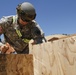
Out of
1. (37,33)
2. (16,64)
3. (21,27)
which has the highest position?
(21,27)

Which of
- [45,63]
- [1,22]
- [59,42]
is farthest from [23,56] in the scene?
[1,22]

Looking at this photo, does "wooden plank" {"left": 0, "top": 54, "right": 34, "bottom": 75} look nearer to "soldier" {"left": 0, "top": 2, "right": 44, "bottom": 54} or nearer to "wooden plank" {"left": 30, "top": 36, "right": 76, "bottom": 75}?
"wooden plank" {"left": 30, "top": 36, "right": 76, "bottom": 75}

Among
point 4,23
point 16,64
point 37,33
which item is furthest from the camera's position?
point 37,33

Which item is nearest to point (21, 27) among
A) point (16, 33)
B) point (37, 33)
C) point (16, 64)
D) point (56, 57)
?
point (16, 33)

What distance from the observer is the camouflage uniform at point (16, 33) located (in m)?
4.87

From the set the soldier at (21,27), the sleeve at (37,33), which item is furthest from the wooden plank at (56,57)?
the soldier at (21,27)

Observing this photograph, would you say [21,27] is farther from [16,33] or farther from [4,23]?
[4,23]

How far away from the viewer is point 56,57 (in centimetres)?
253

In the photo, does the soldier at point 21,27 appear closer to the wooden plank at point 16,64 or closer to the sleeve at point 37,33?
the sleeve at point 37,33

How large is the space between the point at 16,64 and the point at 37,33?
1752mm

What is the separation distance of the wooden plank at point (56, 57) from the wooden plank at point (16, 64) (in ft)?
0.31

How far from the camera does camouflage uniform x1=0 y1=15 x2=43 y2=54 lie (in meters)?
4.87

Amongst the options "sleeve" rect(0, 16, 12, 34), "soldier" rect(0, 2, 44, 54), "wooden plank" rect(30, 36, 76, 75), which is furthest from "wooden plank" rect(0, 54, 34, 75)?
"sleeve" rect(0, 16, 12, 34)

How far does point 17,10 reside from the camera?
5.01m
